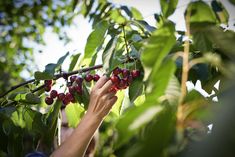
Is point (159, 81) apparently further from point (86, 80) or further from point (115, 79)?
point (86, 80)

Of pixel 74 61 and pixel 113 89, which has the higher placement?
pixel 74 61

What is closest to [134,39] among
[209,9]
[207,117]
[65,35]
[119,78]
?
[119,78]

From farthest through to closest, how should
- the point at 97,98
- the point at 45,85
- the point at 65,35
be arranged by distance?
1. the point at 65,35
2. the point at 45,85
3. the point at 97,98

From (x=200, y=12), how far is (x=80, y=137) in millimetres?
851

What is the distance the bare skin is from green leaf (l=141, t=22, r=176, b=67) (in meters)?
0.61

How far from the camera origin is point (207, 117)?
0.44 m

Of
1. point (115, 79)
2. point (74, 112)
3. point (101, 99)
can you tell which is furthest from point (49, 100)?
point (115, 79)

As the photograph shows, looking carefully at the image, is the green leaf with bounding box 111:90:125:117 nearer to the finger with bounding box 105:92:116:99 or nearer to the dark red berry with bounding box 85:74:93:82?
the finger with bounding box 105:92:116:99

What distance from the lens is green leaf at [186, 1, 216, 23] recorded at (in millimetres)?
673

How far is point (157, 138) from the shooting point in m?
0.41

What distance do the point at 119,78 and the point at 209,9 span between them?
1.62 ft

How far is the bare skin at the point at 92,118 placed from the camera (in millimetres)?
1240

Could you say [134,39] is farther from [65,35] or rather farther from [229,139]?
[65,35]

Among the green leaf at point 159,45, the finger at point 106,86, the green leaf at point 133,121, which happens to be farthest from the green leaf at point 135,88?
the green leaf at point 133,121
